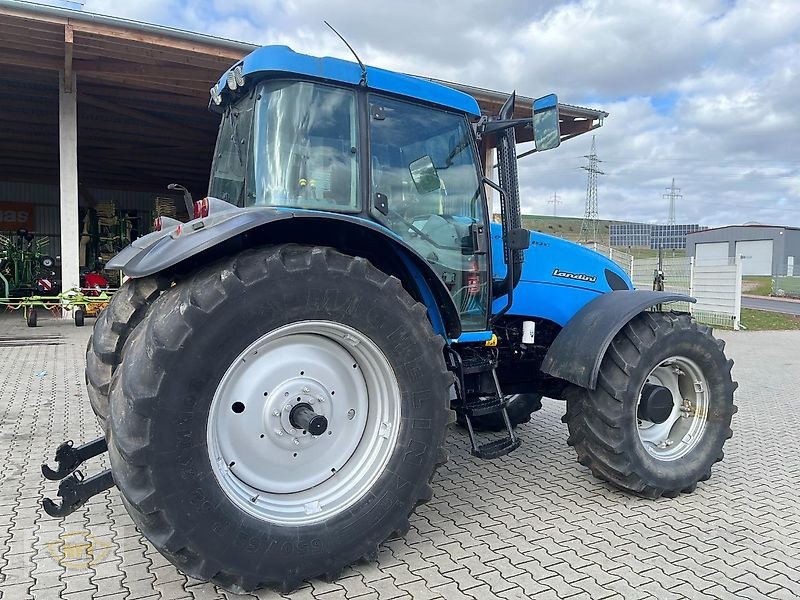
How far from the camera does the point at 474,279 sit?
354cm

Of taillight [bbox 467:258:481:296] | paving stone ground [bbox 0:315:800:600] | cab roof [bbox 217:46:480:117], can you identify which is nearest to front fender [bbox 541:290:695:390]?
taillight [bbox 467:258:481:296]

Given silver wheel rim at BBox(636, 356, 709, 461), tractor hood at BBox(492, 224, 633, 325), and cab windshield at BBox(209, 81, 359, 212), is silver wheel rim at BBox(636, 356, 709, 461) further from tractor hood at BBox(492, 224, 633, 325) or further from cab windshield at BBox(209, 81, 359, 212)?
cab windshield at BBox(209, 81, 359, 212)

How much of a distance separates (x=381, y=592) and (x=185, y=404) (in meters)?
1.16

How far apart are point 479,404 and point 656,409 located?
3.71ft

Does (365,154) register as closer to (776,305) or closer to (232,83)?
(232,83)

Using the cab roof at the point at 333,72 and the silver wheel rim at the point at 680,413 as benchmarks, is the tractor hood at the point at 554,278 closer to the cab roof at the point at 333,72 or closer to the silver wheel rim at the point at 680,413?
the silver wheel rim at the point at 680,413

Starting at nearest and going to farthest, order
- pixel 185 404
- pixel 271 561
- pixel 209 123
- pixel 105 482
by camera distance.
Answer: pixel 185 404, pixel 271 561, pixel 105 482, pixel 209 123

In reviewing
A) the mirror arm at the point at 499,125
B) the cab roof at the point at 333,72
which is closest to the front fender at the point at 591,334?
the mirror arm at the point at 499,125

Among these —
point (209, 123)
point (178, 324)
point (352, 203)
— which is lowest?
point (178, 324)

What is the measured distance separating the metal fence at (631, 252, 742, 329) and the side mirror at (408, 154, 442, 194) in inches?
490

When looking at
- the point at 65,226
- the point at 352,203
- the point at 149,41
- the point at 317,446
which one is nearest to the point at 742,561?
the point at 317,446

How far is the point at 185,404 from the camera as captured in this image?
7.53 ft

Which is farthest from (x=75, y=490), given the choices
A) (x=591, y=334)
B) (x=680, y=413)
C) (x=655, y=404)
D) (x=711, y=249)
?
(x=711, y=249)

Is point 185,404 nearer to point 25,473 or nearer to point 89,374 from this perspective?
point 89,374
